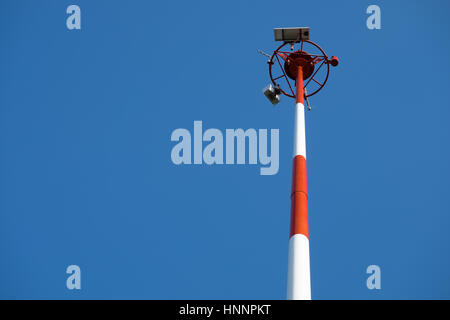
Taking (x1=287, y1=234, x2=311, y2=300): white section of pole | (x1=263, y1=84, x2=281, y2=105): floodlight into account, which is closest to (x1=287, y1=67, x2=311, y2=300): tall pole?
(x1=287, y1=234, x2=311, y2=300): white section of pole

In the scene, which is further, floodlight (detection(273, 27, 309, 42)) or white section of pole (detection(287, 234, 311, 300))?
floodlight (detection(273, 27, 309, 42))

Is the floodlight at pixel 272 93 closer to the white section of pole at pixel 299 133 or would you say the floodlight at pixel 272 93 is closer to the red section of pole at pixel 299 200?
the white section of pole at pixel 299 133

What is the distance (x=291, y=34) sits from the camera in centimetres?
1959

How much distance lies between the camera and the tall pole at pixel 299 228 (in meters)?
10.1

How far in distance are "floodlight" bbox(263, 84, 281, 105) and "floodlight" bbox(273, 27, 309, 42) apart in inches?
77.0

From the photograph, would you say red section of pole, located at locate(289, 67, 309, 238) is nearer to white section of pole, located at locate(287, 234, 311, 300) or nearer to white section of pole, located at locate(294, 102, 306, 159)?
white section of pole, located at locate(294, 102, 306, 159)

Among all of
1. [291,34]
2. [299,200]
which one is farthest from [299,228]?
[291,34]

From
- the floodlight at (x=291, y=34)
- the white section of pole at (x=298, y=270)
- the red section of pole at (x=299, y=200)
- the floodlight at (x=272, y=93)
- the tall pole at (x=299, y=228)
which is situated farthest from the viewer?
the floodlight at (x=291, y=34)

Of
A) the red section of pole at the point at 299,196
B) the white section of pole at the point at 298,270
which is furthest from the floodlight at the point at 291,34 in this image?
the white section of pole at the point at 298,270

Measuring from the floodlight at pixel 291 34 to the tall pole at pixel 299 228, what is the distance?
383cm

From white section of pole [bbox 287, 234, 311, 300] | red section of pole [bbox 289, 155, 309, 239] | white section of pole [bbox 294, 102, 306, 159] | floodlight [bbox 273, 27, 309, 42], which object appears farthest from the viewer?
floodlight [bbox 273, 27, 309, 42]

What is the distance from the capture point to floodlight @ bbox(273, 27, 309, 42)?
766 inches
